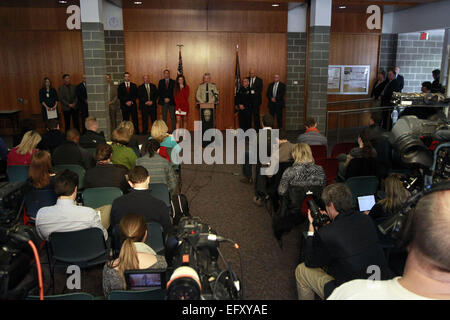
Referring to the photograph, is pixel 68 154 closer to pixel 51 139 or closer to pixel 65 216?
pixel 51 139

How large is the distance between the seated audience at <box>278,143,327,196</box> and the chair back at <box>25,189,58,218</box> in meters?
2.38

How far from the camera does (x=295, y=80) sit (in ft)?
36.3

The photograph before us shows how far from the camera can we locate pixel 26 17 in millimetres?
10055

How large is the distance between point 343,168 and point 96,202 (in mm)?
3075

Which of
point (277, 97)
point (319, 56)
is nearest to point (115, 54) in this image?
point (277, 97)

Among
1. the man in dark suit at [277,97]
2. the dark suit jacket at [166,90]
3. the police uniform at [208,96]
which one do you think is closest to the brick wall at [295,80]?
the man in dark suit at [277,97]

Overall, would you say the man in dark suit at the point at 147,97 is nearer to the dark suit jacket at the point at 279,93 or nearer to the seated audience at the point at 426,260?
the dark suit jacket at the point at 279,93

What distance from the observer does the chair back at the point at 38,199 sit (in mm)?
3945

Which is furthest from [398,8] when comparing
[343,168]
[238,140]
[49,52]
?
[49,52]

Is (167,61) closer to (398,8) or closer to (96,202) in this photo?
(398,8)

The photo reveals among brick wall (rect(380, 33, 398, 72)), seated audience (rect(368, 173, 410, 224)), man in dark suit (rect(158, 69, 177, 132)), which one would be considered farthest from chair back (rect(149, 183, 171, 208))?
brick wall (rect(380, 33, 398, 72))

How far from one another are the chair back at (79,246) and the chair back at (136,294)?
1.13 meters

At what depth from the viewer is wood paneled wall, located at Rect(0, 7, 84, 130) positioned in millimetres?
10062

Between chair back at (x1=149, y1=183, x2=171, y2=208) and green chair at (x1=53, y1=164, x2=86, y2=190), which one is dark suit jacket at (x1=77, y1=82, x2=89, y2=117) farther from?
chair back at (x1=149, y1=183, x2=171, y2=208)
